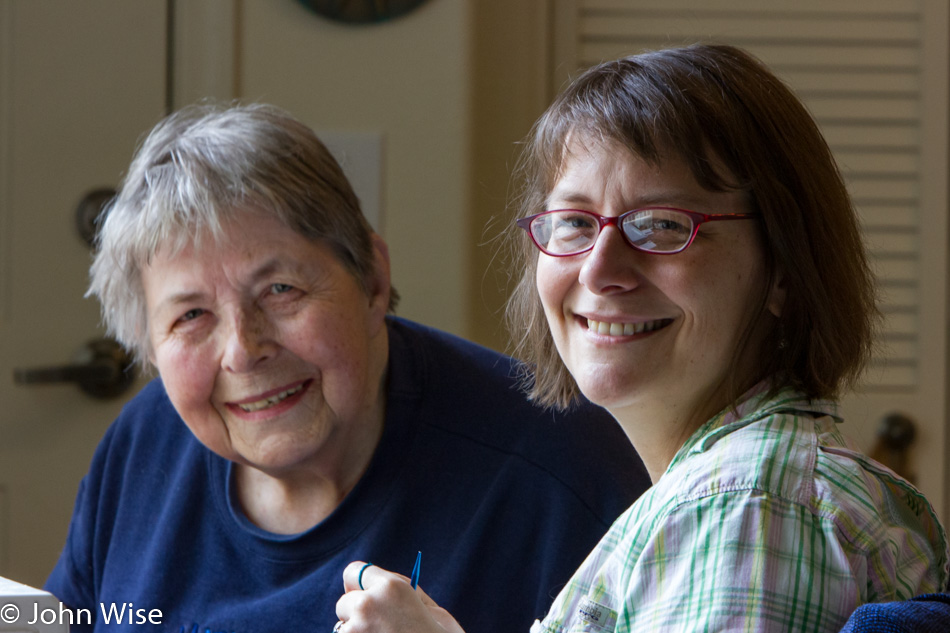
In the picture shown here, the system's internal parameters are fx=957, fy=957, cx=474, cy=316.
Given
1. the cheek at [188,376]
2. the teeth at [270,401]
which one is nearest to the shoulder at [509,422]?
the teeth at [270,401]

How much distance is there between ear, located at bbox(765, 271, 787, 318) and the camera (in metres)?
0.89

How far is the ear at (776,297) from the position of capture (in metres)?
0.89

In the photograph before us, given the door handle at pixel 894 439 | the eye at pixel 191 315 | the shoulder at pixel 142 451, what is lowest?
the door handle at pixel 894 439

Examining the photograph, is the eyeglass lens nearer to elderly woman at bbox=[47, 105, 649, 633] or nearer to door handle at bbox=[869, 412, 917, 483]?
elderly woman at bbox=[47, 105, 649, 633]

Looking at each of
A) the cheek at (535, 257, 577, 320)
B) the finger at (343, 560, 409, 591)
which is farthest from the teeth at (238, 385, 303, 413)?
the cheek at (535, 257, 577, 320)

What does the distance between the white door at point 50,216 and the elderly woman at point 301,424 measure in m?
0.64

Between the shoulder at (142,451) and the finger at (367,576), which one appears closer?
the finger at (367,576)

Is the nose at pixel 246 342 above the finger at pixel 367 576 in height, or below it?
above

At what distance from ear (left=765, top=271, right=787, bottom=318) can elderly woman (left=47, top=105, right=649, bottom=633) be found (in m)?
0.50

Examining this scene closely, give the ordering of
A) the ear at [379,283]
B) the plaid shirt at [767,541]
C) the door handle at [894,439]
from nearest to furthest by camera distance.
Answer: the plaid shirt at [767,541] → the ear at [379,283] → the door handle at [894,439]

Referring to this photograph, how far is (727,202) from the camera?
857mm

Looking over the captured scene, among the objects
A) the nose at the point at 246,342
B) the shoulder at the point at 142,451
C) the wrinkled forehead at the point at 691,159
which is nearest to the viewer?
the wrinkled forehead at the point at 691,159

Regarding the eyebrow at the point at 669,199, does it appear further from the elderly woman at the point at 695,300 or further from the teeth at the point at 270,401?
the teeth at the point at 270,401

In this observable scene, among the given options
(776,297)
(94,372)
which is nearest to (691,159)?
(776,297)
